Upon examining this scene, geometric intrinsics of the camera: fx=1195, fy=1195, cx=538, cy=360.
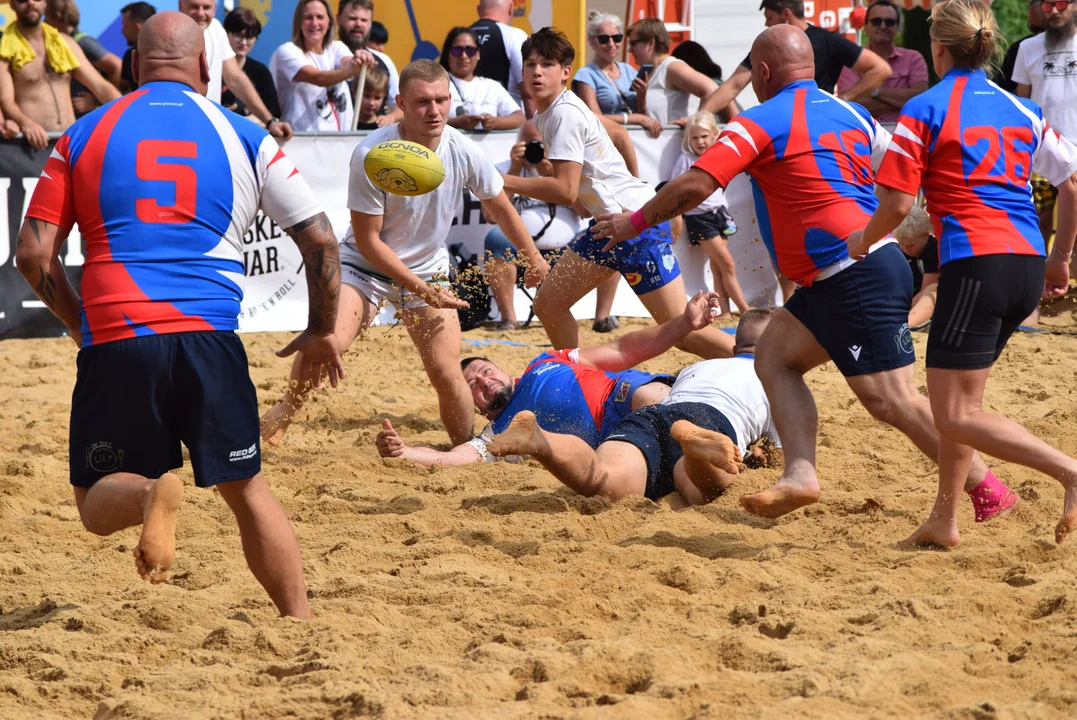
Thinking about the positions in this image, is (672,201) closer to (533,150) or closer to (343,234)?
(533,150)

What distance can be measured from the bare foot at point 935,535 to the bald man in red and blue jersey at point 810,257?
0.93 ft

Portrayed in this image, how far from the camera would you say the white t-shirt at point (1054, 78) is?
31.0 feet

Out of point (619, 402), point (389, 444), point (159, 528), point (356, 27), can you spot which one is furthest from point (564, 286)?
point (356, 27)

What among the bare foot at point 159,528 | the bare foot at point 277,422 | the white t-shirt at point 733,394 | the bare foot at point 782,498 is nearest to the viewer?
the bare foot at point 159,528

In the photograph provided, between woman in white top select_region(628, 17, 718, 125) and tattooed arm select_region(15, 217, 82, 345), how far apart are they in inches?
285

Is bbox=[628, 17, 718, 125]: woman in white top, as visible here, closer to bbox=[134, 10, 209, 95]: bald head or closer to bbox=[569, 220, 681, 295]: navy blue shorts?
bbox=[569, 220, 681, 295]: navy blue shorts

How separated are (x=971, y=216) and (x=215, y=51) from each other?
661 centimetres

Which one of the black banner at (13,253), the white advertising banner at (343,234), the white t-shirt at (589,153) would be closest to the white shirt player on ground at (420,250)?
the white t-shirt at (589,153)

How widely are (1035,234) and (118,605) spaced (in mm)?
3400

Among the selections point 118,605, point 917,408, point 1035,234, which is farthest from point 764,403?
point 118,605

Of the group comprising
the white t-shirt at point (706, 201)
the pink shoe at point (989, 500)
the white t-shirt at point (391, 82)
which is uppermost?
the white t-shirt at point (391, 82)

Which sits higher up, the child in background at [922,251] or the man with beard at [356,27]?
the man with beard at [356,27]

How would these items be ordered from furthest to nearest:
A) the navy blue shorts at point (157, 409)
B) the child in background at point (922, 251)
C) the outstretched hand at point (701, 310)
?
the child in background at point (922, 251)
the outstretched hand at point (701, 310)
the navy blue shorts at point (157, 409)

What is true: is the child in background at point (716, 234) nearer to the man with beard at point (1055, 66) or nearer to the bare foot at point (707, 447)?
the man with beard at point (1055, 66)
